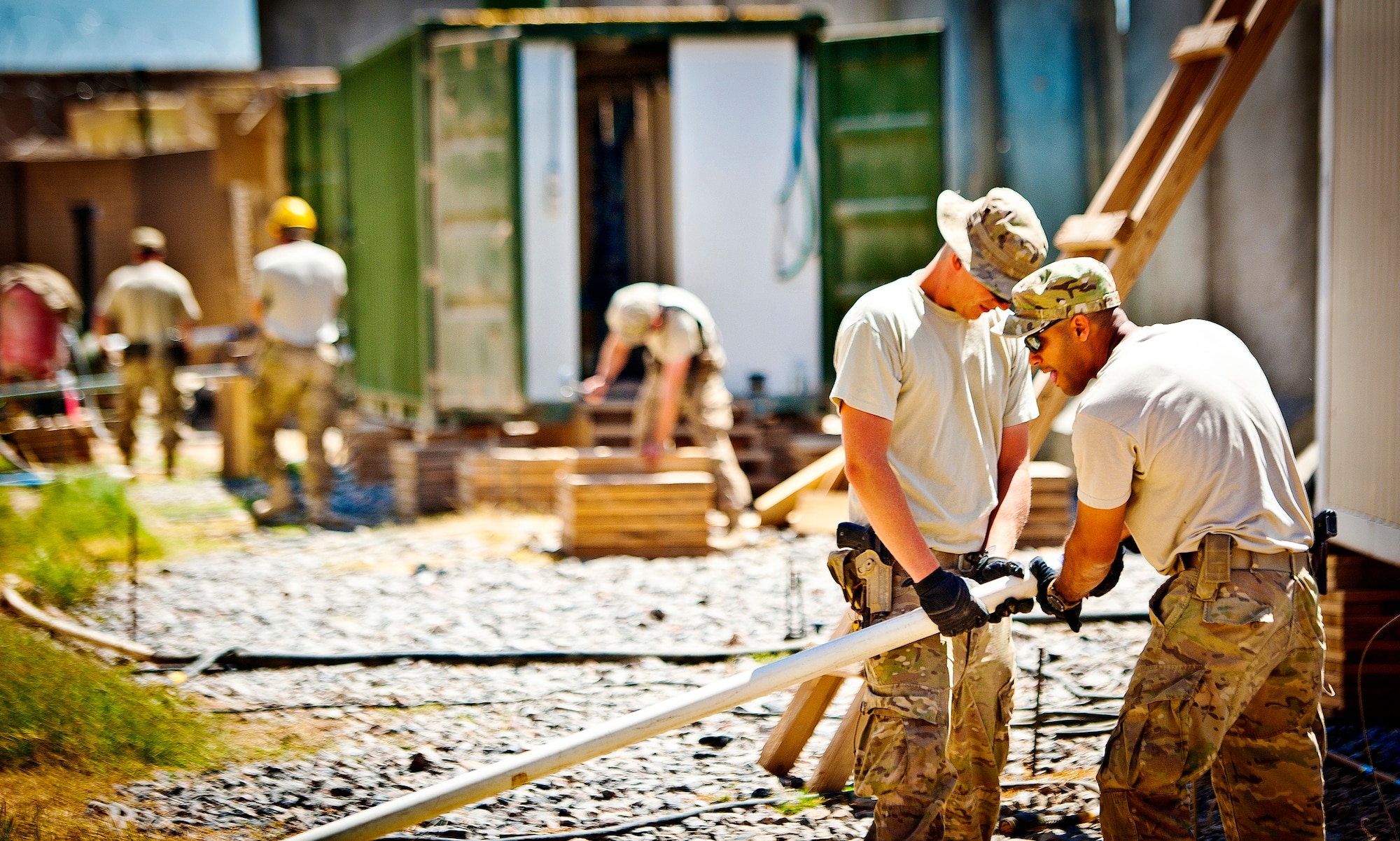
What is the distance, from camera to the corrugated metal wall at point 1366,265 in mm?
4844

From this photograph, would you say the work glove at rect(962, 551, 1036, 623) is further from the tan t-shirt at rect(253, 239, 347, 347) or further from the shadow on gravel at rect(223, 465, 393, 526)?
the tan t-shirt at rect(253, 239, 347, 347)

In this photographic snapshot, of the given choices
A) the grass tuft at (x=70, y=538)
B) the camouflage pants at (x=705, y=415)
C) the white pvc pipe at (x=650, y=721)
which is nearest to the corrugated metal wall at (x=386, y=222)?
the camouflage pants at (x=705, y=415)

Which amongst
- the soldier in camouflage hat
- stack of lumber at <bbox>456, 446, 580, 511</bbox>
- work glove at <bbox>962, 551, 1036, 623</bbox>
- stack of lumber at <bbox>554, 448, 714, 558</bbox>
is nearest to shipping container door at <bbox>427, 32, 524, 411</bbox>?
stack of lumber at <bbox>456, 446, 580, 511</bbox>

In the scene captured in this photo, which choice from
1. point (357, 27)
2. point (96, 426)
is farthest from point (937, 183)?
point (357, 27)

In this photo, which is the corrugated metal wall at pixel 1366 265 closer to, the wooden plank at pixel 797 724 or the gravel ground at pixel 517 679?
the gravel ground at pixel 517 679

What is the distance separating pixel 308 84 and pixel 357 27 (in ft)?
19.2

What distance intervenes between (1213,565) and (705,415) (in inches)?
240

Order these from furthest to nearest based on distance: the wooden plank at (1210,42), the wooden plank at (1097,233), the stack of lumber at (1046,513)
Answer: the stack of lumber at (1046,513), the wooden plank at (1210,42), the wooden plank at (1097,233)

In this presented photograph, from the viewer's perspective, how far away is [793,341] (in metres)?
10.6

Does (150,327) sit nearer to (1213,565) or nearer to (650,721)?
(650,721)

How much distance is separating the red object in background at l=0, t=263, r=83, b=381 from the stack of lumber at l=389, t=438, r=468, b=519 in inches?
198

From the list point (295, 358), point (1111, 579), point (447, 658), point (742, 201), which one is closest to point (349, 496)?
point (295, 358)

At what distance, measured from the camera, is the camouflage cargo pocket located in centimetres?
332

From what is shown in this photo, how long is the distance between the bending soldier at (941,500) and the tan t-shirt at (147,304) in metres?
10.1
